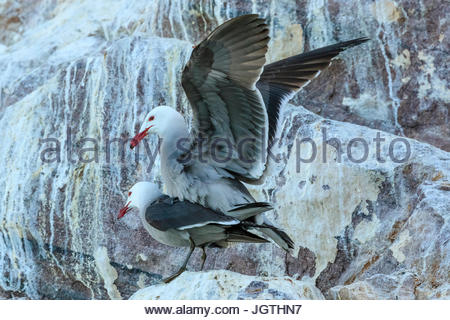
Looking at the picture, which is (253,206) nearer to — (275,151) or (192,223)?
(192,223)

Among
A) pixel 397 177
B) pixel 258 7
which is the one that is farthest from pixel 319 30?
pixel 397 177

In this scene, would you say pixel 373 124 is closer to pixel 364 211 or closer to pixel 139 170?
pixel 364 211

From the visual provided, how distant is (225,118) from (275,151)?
121cm

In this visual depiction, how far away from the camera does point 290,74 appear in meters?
5.53

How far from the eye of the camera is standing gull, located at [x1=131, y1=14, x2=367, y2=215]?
179 inches

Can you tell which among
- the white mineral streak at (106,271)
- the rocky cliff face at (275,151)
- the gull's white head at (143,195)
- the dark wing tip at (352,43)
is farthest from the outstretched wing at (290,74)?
the white mineral streak at (106,271)

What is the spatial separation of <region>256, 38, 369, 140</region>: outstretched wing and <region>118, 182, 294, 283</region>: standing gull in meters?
0.74

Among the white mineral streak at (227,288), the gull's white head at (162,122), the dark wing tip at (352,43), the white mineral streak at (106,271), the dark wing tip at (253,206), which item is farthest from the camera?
Answer: the white mineral streak at (106,271)

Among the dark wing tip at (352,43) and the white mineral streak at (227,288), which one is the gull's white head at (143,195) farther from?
the dark wing tip at (352,43)

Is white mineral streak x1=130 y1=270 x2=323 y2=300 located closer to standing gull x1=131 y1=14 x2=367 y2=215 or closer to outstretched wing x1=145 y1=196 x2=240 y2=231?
outstretched wing x1=145 y1=196 x2=240 y2=231

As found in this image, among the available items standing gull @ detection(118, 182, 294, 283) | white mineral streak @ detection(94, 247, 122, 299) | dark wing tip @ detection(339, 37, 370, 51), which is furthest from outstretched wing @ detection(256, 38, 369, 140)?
white mineral streak @ detection(94, 247, 122, 299)

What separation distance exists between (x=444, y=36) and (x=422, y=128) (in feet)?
2.46

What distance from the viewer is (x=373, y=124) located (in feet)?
21.3

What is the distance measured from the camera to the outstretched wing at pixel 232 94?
14.9ft
